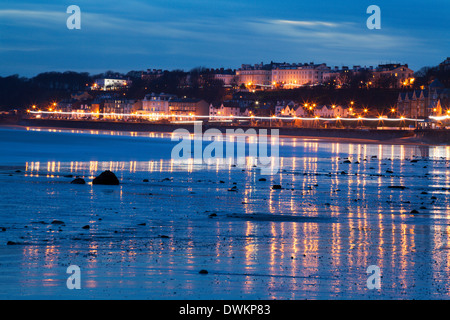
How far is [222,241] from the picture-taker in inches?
478

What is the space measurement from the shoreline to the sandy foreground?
58.3 meters

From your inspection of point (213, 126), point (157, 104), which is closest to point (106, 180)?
point (213, 126)

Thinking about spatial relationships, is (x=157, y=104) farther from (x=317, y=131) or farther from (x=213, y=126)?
(x=317, y=131)

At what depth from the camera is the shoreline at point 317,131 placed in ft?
262

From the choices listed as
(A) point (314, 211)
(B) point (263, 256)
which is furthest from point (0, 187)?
(B) point (263, 256)

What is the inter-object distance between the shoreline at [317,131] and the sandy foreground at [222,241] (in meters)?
→ 58.3

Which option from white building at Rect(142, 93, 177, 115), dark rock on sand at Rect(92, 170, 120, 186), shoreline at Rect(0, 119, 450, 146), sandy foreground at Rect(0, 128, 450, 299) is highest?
white building at Rect(142, 93, 177, 115)

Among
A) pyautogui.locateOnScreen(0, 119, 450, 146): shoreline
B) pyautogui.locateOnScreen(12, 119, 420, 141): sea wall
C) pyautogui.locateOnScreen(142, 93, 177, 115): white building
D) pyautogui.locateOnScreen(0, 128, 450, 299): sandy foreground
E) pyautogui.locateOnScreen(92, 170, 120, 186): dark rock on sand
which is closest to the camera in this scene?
pyautogui.locateOnScreen(0, 128, 450, 299): sandy foreground

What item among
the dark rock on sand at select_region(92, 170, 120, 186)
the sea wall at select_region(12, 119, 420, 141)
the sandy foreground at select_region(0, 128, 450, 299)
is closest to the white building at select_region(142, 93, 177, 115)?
the sea wall at select_region(12, 119, 420, 141)

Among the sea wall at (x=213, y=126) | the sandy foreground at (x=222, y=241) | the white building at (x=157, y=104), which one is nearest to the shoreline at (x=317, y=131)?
the sea wall at (x=213, y=126)

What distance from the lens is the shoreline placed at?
7994 centimetres

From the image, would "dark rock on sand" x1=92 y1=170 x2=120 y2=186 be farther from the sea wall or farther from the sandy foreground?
the sea wall

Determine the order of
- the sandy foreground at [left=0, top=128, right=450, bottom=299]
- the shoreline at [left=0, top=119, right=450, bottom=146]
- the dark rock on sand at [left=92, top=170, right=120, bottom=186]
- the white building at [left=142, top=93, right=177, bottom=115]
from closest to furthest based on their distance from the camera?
1. the sandy foreground at [left=0, top=128, right=450, bottom=299]
2. the dark rock on sand at [left=92, top=170, right=120, bottom=186]
3. the shoreline at [left=0, top=119, right=450, bottom=146]
4. the white building at [left=142, top=93, right=177, bottom=115]
